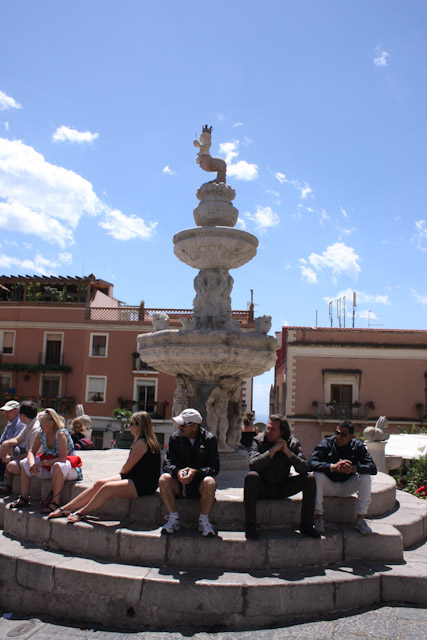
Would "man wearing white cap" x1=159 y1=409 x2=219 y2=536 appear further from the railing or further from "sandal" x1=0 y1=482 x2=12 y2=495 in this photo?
the railing

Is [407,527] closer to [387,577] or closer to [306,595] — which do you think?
[387,577]

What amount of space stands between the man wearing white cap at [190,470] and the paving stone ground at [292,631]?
0.85m

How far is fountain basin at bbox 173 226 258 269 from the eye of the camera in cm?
760

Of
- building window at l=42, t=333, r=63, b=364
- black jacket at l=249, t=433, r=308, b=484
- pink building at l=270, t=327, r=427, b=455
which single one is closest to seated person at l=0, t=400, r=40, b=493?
black jacket at l=249, t=433, r=308, b=484

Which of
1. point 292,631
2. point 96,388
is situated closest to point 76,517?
point 292,631

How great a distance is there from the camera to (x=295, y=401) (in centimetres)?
3102

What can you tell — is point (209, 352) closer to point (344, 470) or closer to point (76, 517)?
point (344, 470)

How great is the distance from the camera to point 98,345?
3366 cm

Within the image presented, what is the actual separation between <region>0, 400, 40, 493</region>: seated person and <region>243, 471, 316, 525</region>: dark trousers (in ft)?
9.32

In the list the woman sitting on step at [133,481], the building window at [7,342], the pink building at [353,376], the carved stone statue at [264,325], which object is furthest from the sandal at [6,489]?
the building window at [7,342]

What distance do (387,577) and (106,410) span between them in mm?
29358

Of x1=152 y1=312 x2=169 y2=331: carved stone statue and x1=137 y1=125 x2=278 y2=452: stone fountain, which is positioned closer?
x1=137 y1=125 x2=278 y2=452: stone fountain

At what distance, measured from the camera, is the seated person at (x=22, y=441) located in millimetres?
6570

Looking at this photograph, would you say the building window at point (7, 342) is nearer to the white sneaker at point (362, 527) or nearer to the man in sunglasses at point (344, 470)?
the man in sunglasses at point (344, 470)
